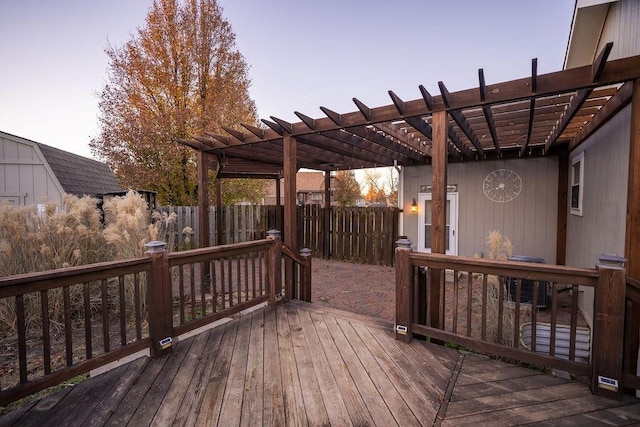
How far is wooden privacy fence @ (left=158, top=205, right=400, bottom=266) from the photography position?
7520 millimetres

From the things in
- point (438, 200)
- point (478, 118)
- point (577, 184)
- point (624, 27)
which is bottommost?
point (438, 200)

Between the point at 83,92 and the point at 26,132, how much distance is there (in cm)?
279

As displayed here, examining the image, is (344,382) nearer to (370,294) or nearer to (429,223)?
(370,294)

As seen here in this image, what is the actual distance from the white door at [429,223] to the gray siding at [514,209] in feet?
0.35

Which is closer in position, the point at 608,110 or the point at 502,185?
the point at 608,110

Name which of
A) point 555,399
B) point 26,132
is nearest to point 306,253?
point 555,399

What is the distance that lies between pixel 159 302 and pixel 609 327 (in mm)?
3251

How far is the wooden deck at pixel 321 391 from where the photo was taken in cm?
169

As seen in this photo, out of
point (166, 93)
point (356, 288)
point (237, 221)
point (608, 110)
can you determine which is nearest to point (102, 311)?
point (356, 288)

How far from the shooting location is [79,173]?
8562 mm

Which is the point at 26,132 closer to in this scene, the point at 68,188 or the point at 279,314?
the point at 68,188

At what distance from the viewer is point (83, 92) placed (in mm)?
9070

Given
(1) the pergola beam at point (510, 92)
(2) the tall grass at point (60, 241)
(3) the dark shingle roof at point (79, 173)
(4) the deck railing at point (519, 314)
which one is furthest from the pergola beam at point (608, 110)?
(3) the dark shingle roof at point (79, 173)

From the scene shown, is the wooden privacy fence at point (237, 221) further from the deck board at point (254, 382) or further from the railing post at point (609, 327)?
the railing post at point (609, 327)
